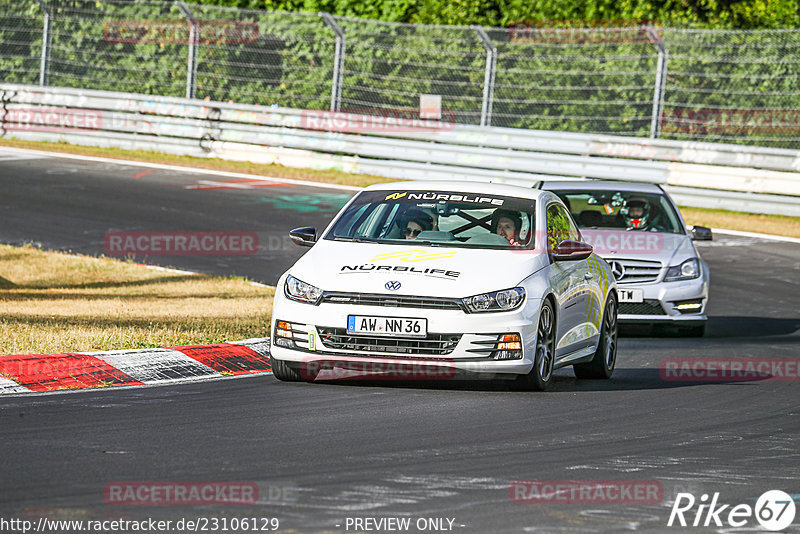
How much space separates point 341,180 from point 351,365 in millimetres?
17260

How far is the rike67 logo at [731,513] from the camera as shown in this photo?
6.05 m

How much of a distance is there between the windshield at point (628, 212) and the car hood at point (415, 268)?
524cm

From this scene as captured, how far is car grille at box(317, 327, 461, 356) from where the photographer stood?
30.5 ft

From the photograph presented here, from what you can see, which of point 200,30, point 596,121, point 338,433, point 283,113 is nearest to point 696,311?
point 338,433

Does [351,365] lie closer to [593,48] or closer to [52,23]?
[593,48]

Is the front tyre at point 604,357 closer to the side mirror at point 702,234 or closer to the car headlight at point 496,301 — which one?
the car headlight at point 496,301

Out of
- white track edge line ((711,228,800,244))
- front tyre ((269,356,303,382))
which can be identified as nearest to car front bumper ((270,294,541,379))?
front tyre ((269,356,303,382))

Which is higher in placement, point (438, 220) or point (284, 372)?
point (438, 220)

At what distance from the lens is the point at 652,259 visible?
47.3 feet

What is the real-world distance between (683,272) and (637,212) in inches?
48.0

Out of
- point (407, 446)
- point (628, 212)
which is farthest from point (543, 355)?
point (628, 212)

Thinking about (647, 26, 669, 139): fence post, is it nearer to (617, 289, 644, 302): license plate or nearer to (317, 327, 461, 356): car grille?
(617, 289, 644, 302): license plate

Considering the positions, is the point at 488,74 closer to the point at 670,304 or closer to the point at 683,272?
the point at 683,272

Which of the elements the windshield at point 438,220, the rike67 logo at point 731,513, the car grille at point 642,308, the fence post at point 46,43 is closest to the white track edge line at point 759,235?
the car grille at point 642,308
